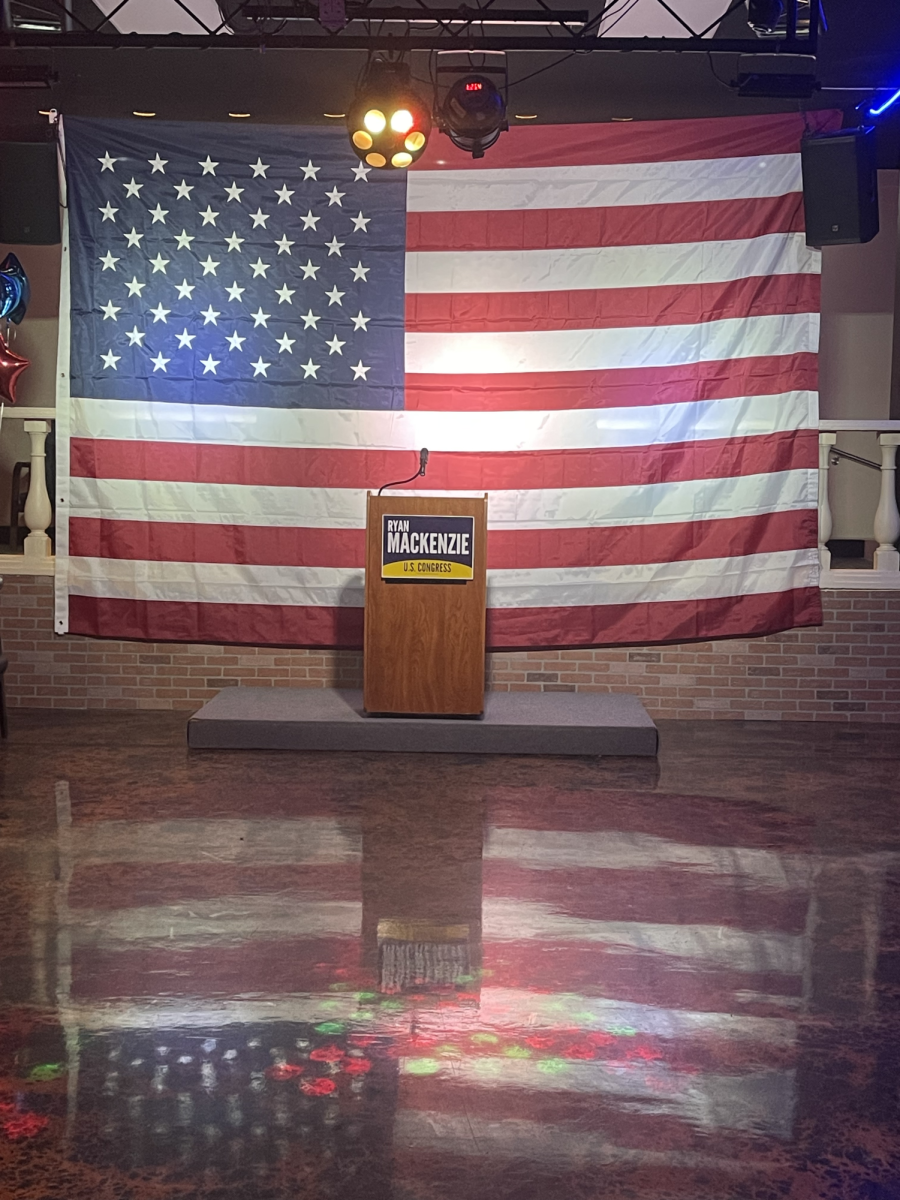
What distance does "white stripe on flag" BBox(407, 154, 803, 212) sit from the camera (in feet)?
20.7

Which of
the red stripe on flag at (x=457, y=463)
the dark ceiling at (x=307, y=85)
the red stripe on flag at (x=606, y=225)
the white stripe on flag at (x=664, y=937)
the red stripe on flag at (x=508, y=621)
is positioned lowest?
the white stripe on flag at (x=664, y=937)

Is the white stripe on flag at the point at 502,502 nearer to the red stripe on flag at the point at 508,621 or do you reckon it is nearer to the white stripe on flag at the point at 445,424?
the white stripe on flag at the point at 445,424

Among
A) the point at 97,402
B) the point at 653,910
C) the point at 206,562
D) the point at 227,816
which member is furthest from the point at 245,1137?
the point at 97,402

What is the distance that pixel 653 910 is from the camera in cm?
364

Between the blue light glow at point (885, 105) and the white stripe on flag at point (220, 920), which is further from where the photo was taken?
the blue light glow at point (885, 105)

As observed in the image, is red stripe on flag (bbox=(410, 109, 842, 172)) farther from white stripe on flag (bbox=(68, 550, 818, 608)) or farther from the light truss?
white stripe on flag (bbox=(68, 550, 818, 608))

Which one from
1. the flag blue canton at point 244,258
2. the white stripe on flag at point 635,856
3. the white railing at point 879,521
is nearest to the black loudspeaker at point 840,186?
the white railing at point 879,521

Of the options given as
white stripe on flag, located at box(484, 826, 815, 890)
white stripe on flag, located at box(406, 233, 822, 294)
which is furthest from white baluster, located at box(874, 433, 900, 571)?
white stripe on flag, located at box(484, 826, 815, 890)

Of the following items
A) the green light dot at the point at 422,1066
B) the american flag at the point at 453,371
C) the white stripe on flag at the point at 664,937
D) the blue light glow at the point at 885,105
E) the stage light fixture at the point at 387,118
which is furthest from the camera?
the blue light glow at the point at 885,105

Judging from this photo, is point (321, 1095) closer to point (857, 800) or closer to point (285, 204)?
point (857, 800)

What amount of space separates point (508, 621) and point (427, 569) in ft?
3.17

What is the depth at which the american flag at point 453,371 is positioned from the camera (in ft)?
20.9

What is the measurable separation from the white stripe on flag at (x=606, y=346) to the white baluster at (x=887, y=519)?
2.36 ft

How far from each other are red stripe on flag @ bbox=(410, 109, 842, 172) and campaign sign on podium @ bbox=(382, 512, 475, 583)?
1979mm
